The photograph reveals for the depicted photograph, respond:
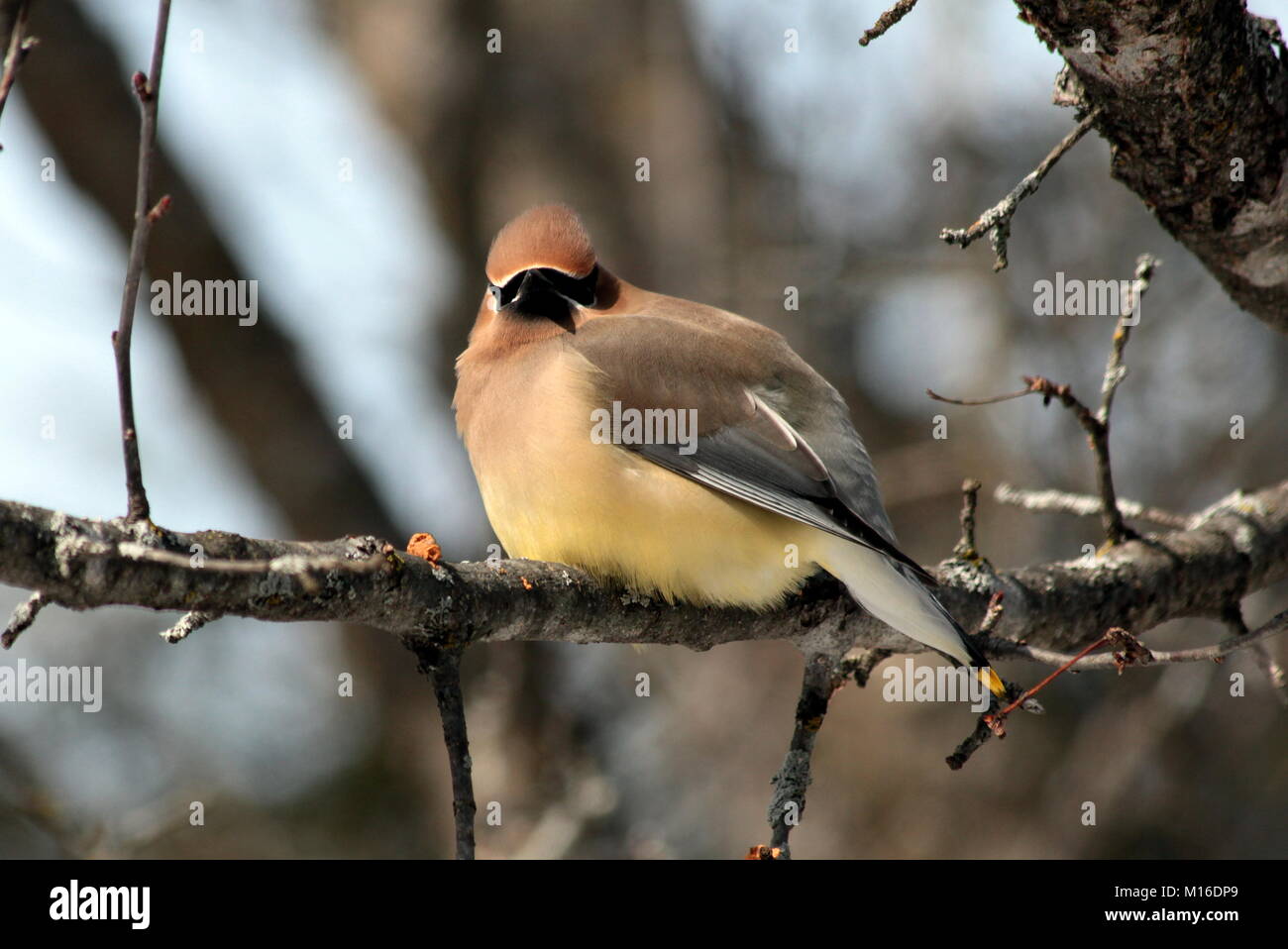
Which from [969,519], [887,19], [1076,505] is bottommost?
[969,519]

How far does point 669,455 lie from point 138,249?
222 centimetres

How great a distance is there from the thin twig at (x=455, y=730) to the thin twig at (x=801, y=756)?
80 centimetres

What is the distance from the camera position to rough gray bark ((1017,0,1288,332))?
9.83ft

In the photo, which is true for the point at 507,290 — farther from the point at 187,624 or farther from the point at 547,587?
the point at 187,624

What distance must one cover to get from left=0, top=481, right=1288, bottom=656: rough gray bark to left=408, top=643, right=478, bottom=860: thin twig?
3cm

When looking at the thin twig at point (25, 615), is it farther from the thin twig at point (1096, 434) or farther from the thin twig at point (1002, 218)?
the thin twig at point (1096, 434)

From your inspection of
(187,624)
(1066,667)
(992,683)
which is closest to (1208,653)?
(1066,667)

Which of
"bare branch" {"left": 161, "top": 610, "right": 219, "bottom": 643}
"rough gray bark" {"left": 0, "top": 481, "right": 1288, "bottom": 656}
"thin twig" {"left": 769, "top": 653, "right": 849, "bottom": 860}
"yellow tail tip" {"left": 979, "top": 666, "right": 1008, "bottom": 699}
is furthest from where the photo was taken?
"yellow tail tip" {"left": 979, "top": 666, "right": 1008, "bottom": 699}

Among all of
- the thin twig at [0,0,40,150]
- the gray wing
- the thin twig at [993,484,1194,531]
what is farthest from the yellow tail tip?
the thin twig at [0,0,40,150]

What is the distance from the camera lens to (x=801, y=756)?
3.56 metres

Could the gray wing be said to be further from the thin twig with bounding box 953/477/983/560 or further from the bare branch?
the bare branch

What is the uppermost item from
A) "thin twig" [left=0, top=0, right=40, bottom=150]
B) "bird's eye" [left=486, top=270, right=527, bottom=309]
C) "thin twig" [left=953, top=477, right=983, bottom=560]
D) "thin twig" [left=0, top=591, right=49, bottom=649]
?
"bird's eye" [left=486, top=270, right=527, bottom=309]

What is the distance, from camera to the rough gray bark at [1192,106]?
300 centimetres
